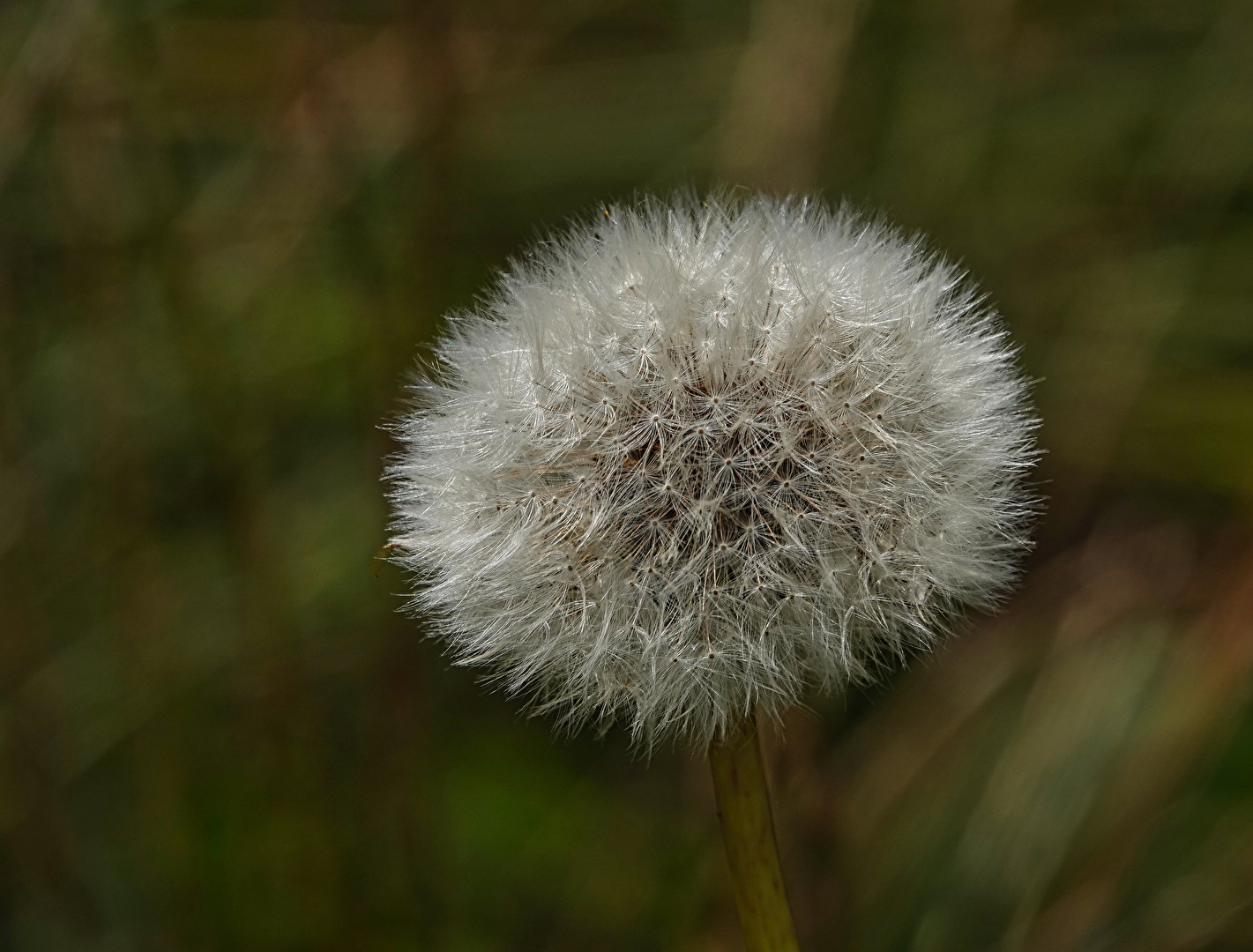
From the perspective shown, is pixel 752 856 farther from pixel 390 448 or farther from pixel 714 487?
pixel 390 448

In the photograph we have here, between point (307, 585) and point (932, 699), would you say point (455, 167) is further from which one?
point (932, 699)

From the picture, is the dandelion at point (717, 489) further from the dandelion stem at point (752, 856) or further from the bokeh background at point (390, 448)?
the bokeh background at point (390, 448)

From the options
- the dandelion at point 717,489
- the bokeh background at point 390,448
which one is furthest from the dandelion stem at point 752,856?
the bokeh background at point 390,448

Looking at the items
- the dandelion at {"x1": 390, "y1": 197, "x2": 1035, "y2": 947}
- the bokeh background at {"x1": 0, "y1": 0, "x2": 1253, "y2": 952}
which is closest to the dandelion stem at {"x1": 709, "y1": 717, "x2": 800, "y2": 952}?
the dandelion at {"x1": 390, "y1": 197, "x2": 1035, "y2": 947}

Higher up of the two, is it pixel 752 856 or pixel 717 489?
pixel 717 489

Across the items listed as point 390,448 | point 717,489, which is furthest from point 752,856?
point 390,448

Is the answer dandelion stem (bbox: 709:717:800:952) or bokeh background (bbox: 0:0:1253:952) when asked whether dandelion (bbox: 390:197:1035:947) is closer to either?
dandelion stem (bbox: 709:717:800:952)

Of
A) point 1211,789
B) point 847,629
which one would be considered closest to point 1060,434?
point 1211,789
